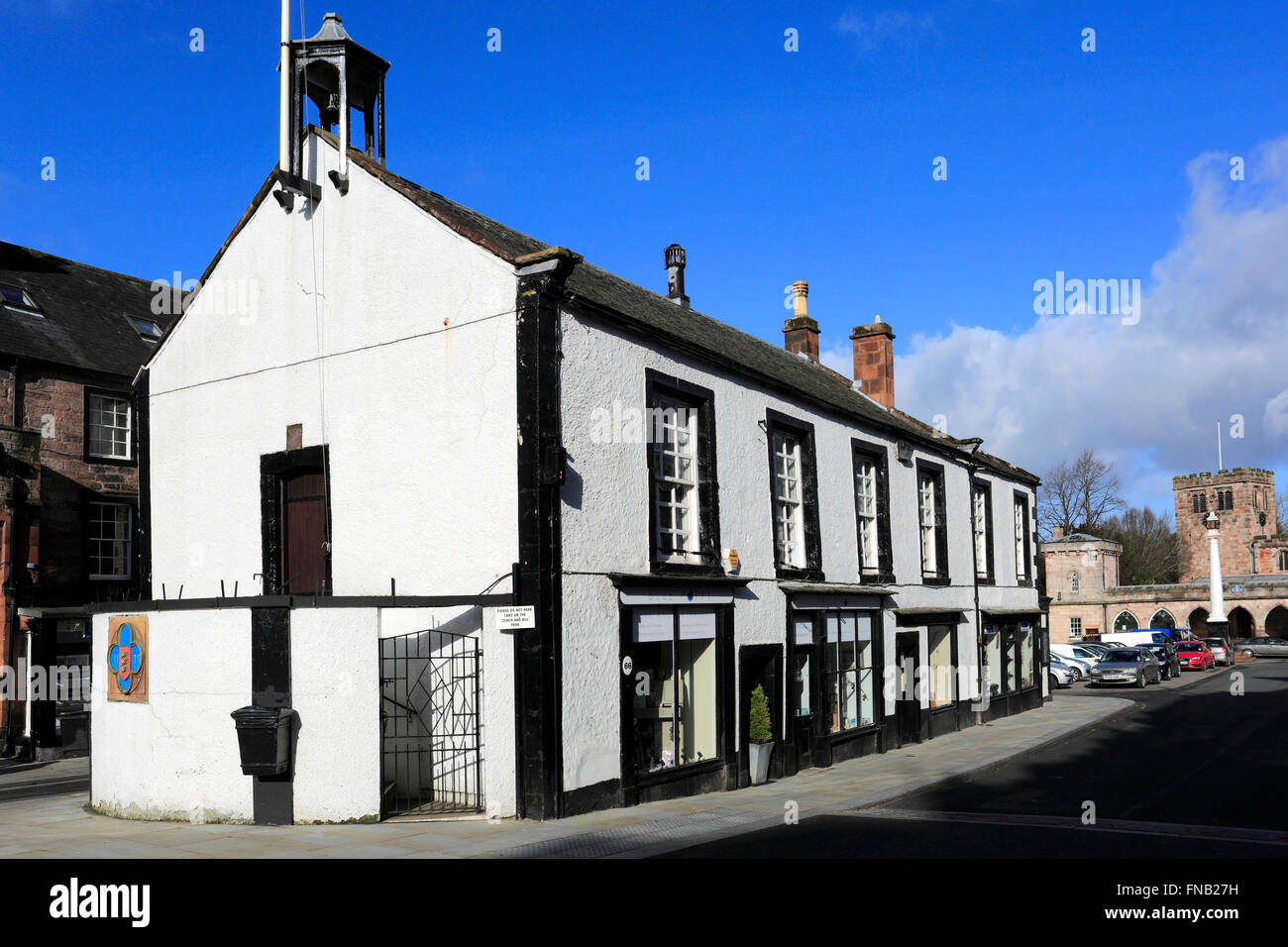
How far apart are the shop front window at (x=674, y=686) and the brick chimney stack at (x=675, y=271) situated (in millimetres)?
11033

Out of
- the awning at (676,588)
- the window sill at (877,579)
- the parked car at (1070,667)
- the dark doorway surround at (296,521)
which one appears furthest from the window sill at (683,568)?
the parked car at (1070,667)

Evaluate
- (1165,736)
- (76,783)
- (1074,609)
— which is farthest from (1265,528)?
(76,783)

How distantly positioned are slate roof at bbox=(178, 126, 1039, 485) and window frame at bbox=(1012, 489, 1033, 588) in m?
Result: 3.77

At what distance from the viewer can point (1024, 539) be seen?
3136 cm

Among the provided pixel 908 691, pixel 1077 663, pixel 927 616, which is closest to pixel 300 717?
pixel 908 691

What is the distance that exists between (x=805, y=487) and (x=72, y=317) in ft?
63.1

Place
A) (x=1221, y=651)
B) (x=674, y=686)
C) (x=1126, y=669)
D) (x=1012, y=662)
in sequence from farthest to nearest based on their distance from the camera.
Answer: (x=1221, y=651) < (x=1126, y=669) < (x=1012, y=662) < (x=674, y=686)

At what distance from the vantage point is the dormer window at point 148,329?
28031 mm

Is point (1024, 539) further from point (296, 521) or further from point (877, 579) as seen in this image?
point (296, 521)

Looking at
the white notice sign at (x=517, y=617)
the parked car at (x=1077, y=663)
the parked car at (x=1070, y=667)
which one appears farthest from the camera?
the parked car at (x=1077, y=663)

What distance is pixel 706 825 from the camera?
Result: 12031mm

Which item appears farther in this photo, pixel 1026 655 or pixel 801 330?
pixel 1026 655

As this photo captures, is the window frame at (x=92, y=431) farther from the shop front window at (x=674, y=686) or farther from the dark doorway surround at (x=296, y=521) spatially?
A: the shop front window at (x=674, y=686)
